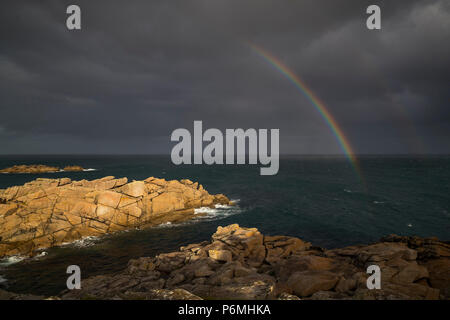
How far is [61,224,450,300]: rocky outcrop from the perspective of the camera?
12.0 meters

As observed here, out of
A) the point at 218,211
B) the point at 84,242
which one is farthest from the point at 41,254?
the point at 218,211

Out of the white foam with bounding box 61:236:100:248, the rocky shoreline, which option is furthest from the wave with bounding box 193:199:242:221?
the rocky shoreline

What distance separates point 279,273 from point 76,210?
105 ft

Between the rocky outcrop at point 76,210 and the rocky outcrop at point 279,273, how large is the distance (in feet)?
58.8

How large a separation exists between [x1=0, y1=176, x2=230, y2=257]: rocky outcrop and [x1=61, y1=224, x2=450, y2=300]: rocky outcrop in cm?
1792

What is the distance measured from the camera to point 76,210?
34.4 meters

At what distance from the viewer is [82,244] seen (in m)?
30.7

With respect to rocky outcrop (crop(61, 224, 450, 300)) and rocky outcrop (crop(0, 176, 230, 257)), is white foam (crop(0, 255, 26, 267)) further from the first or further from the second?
rocky outcrop (crop(61, 224, 450, 300))

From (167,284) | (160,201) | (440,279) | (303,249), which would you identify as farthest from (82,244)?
(440,279)

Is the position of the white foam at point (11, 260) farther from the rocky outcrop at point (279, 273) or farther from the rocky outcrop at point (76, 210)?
the rocky outcrop at point (279, 273)

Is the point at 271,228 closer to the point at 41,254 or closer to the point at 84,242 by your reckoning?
the point at 84,242

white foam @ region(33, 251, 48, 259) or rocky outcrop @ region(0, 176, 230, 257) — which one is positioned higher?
rocky outcrop @ region(0, 176, 230, 257)

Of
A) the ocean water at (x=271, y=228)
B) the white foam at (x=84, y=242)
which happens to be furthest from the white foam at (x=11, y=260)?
the white foam at (x=84, y=242)

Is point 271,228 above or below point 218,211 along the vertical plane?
below
